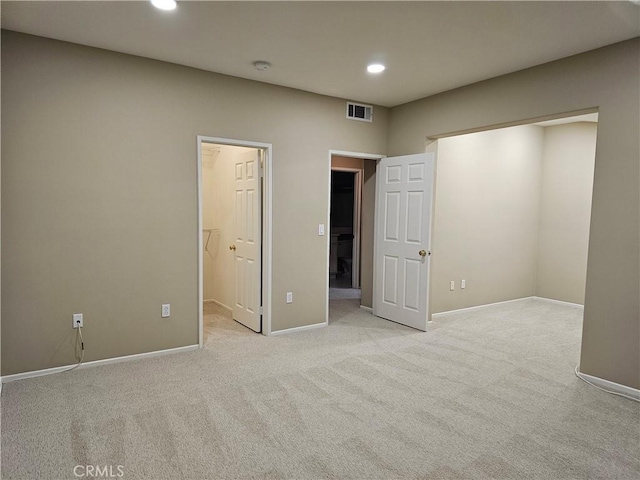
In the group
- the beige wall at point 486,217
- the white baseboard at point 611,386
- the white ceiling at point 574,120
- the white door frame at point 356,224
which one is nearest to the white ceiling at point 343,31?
the beige wall at point 486,217

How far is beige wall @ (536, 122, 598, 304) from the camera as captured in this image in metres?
5.79

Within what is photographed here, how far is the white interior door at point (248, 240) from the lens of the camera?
440cm

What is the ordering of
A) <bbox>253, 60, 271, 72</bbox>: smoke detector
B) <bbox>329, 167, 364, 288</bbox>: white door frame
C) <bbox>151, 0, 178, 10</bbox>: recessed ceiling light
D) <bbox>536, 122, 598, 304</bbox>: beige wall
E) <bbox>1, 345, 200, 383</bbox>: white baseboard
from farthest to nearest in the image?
<bbox>329, 167, 364, 288</bbox>: white door frame, <bbox>536, 122, 598, 304</bbox>: beige wall, <bbox>253, 60, 271, 72</bbox>: smoke detector, <bbox>1, 345, 200, 383</bbox>: white baseboard, <bbox>151, 0, 178, 10</bbox>: recessed ceiling light

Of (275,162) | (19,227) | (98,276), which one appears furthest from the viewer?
(275,162)

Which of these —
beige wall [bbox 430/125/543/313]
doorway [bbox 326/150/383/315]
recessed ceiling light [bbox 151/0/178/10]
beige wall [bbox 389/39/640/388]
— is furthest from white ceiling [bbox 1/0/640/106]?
beige wall [bbox 430/125/543/313]

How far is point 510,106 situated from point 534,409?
8.64 ft

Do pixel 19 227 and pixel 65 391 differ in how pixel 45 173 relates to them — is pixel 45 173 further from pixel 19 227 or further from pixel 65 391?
pixel 65 391

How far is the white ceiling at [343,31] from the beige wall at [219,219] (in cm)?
162

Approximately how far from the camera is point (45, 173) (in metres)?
3.15

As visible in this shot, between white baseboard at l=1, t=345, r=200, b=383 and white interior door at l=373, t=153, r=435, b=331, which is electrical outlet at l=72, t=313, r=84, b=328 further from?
white interior door at l=373, t=153, r=435, b=331

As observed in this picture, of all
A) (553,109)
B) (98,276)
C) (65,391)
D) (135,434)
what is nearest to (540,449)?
(135,434)

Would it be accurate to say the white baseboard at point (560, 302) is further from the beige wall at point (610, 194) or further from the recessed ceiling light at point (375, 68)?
the recessed ceiling light at point (375, 68)

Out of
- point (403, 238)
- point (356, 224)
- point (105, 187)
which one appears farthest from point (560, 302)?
point (105, 187)

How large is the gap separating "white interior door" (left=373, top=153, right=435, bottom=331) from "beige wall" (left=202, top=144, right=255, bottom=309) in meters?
1.82
